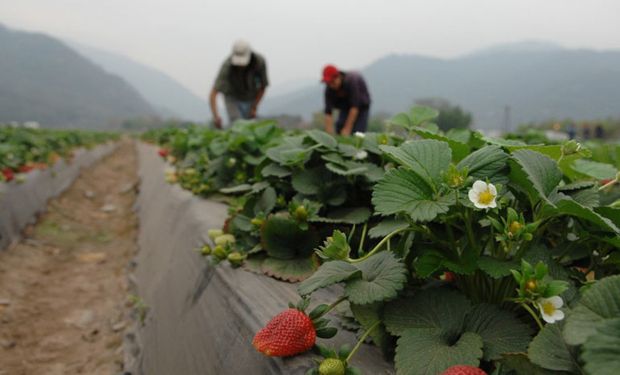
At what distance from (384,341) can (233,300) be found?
579 millimetres

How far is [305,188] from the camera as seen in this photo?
1.88m

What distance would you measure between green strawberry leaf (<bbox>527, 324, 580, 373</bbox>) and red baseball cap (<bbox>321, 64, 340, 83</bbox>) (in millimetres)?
5063

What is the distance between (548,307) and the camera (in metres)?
0.87

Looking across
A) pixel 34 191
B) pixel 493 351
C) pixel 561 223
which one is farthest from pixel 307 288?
pixel 34 191

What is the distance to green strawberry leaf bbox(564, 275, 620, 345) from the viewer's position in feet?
2.48

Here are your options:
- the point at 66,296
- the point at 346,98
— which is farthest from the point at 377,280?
the point at 346,98

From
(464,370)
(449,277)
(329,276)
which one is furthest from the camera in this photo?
(449,277)

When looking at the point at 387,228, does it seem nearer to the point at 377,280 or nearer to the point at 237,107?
the point at 377,280

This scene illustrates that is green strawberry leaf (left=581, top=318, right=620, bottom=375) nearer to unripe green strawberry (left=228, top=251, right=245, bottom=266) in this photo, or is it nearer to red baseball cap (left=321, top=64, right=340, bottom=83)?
unripe green strawberry (left=228, top=251, right=245, bottom=266)

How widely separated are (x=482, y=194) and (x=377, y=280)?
297 mm

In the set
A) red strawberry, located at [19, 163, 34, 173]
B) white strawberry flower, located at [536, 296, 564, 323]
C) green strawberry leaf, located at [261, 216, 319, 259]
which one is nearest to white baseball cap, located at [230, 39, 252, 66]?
red strawberry, located at [19, 163, 34, 173]

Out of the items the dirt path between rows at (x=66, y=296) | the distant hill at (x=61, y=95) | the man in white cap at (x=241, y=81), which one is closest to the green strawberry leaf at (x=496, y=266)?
the dirt path between rows at (x=66, y=296)

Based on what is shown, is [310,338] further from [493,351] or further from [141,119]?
[141,119]

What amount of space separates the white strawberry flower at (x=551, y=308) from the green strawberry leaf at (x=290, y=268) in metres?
0.86
